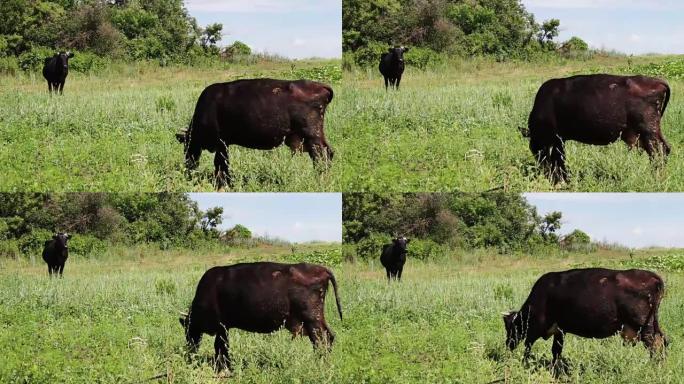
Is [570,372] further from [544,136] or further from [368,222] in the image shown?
[368,222]

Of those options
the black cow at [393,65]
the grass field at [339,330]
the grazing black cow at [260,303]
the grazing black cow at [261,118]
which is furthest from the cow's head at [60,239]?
the black cow at [393,65]

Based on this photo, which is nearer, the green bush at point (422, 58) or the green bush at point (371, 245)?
the green bush at point (371, 245)

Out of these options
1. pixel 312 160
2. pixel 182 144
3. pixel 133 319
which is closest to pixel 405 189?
pixel 312 160

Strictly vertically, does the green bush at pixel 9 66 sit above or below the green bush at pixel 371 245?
above

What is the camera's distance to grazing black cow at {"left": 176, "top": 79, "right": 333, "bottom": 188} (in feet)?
46.3

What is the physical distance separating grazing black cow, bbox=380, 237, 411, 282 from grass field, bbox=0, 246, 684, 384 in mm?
206

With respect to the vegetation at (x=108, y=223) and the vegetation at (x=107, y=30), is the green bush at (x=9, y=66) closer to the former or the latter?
the vegetation at (x=107, y=30)

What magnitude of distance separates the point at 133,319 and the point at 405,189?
419 centimetres

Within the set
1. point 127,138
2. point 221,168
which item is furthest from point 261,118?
point 127,138

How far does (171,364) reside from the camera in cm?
1340

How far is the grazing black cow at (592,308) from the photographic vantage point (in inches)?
514

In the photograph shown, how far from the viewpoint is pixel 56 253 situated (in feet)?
62.0

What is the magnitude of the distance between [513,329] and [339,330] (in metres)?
2.16

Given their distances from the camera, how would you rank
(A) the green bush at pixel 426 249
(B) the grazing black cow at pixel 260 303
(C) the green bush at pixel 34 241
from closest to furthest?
(B) the grazing black cow at pixel 260 303, (A) the green bush at pixel 426 249, (C) the green bush at pixel 34 241
